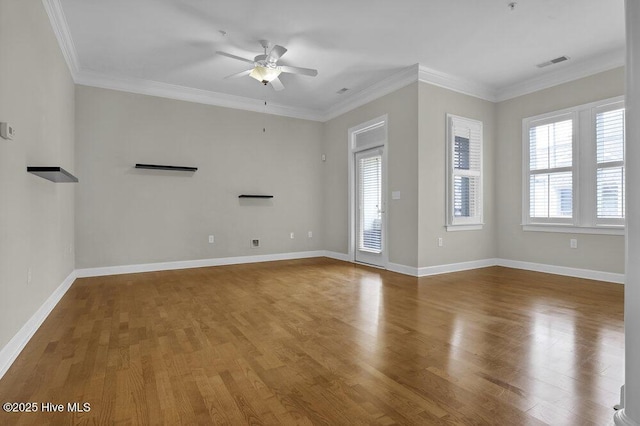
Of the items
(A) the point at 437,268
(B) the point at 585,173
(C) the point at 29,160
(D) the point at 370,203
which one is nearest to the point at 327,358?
(C) the point at 29,160

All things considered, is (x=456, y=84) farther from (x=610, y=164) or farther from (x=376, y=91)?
(x=610, y=164)

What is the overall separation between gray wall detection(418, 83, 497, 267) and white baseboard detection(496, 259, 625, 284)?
0.42 meters

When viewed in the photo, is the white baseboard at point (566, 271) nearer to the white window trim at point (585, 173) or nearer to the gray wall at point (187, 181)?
the white window trim at point (585, 173)

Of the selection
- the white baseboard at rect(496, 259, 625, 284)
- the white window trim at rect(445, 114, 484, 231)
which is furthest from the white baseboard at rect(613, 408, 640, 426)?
the white baseboard at rect(496, 259, 625, 284)

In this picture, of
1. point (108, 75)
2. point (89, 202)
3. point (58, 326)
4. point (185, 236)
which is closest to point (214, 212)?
point (185, 236)

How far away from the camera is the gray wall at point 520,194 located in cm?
438

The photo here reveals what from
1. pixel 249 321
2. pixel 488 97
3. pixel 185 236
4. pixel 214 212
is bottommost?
pixel 249 321

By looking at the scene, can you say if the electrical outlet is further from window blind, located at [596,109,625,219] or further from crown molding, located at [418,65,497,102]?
window blind, located at [596,109,625,219]

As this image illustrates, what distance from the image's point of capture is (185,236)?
5473 millimetres

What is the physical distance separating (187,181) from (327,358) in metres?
4.31

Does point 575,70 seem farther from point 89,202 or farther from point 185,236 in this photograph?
point 89,202

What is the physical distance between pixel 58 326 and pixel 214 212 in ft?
10.3

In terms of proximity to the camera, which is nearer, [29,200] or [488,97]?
[29,200]

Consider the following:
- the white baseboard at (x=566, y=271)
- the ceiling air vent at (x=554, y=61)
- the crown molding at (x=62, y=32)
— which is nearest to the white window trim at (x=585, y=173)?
the white baseboard at (x=566, y=271)
